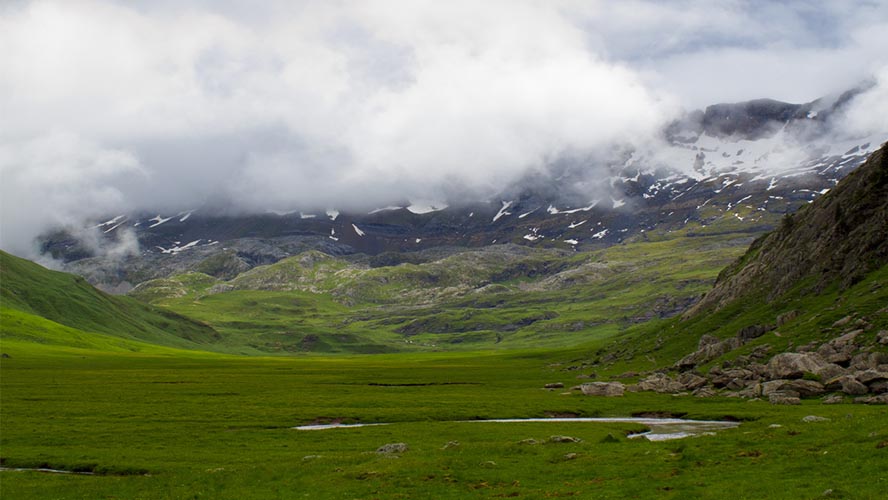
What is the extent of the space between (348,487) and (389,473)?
4.31 meters

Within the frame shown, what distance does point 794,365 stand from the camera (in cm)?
7775

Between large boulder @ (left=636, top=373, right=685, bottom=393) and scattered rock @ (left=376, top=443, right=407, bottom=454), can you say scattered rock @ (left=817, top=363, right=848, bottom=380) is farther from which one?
scattered rock @ (left=376, top=443, right=407, bottom=454)

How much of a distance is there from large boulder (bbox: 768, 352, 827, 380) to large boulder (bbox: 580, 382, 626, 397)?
21172 mm

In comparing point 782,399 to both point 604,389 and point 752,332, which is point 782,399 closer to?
point 604,389

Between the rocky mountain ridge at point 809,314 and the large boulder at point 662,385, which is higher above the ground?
the rocky mountain ridge at point 809,314

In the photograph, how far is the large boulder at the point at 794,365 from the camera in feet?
250

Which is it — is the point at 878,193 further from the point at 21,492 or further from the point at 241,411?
the point at 21,492

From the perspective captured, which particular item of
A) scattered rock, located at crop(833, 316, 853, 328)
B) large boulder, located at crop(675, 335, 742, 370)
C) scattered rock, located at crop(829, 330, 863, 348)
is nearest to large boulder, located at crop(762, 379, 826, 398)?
scattered rock, located at crop(829, 330, 863, 348)

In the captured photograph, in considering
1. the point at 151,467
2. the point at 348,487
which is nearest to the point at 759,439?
the point at 348,487

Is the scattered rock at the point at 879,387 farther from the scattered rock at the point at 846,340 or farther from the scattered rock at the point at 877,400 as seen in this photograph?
the scattered rock at the point at 846,340

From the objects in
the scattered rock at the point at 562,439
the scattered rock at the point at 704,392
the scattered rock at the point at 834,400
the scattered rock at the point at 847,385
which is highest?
the scattered rock at the point at 847,385

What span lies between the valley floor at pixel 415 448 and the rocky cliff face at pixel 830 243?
1824 inches

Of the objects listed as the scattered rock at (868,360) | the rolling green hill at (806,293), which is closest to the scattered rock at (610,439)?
the scattered rock at (868,360)

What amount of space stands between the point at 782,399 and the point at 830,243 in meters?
60.6
